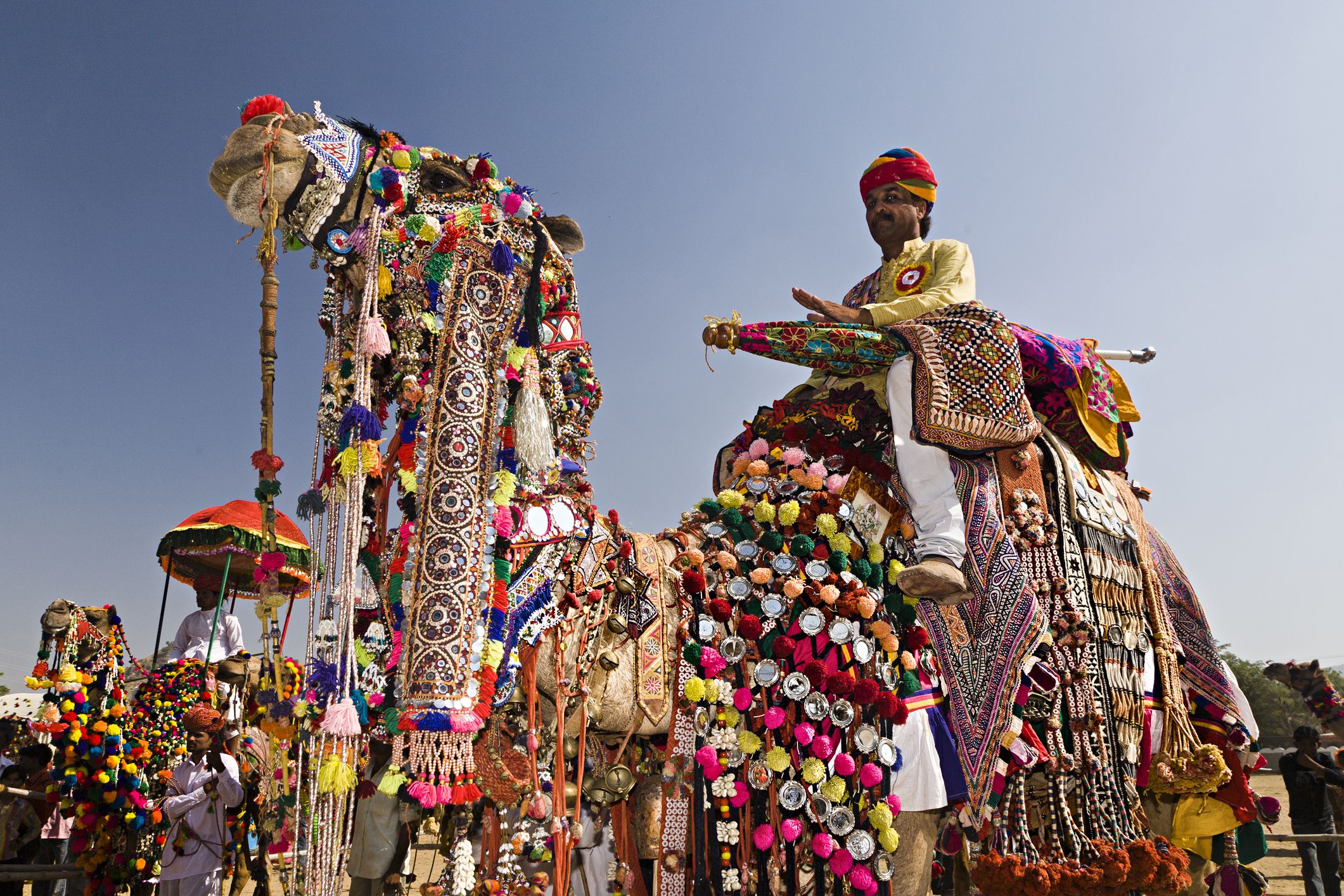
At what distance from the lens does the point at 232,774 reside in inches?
263

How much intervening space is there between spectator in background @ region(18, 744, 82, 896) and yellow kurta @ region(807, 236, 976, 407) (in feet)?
23.6

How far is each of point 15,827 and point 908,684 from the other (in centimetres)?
766

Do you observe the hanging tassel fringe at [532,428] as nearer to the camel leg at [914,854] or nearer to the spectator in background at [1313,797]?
the camel leg at [914,854]

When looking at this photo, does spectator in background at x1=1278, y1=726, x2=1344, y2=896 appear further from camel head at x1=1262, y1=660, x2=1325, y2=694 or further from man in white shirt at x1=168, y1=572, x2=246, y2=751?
man in white shirt at x1=168, y1=572, x2=246, y2=751

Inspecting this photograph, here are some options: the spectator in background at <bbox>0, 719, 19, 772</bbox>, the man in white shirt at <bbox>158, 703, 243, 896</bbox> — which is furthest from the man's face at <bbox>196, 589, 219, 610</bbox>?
the man in white shirt at <bbox>158, 703, 243, 896</bbox>

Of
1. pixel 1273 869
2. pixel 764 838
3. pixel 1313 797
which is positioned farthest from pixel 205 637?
pixel 1273 869

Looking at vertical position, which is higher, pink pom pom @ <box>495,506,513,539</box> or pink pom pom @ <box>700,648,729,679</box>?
pink pom pom @ <box>495,506,513,539</box>

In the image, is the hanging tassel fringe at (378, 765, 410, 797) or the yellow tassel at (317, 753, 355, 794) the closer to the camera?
the hanging tassel fringe at (378, 765, 410, 797)

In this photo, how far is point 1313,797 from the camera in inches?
329

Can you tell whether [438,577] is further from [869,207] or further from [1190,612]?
[1190,612]

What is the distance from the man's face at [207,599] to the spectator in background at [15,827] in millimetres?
2502

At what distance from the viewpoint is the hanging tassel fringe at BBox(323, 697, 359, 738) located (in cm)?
275

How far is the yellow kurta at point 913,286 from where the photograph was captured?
4.28 meters

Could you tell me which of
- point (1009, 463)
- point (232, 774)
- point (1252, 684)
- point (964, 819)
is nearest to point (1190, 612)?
point (1009, 463)
